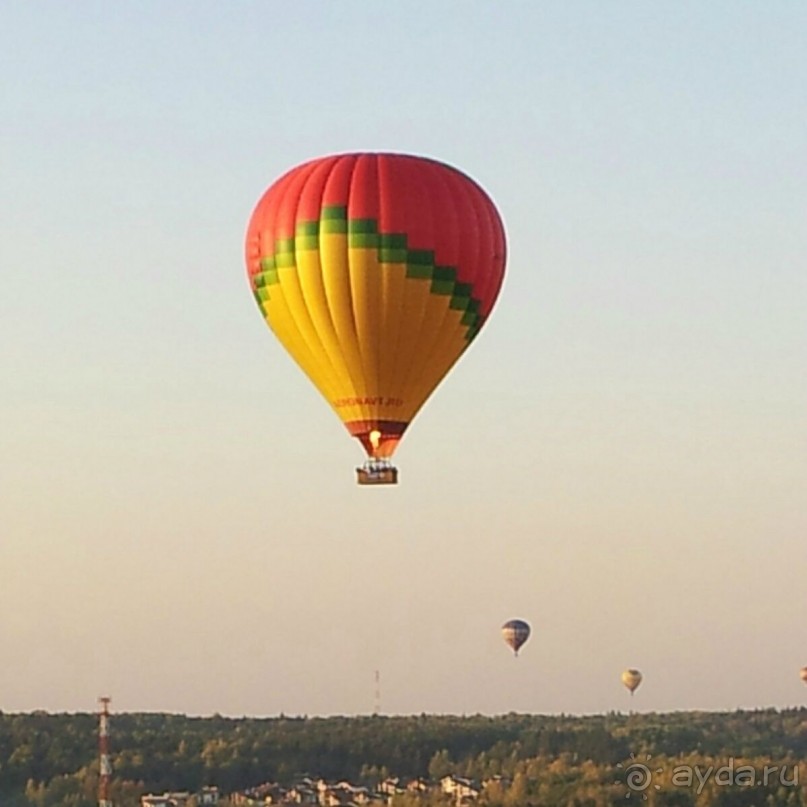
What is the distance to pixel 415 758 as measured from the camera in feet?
350

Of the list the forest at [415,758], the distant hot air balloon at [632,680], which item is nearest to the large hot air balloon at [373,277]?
the forest at [415,758]

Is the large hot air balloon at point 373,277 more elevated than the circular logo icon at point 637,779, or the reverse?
the large hot air balloon at point 373,277

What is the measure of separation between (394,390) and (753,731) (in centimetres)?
9252

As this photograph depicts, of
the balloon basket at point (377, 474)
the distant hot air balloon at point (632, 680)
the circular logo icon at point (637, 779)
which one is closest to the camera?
the balloon basket at point (377, 474)

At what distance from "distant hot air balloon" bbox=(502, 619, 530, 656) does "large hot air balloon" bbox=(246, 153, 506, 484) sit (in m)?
53.3

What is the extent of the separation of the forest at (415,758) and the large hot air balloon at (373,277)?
29583mm

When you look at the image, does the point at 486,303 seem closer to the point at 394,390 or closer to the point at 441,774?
the point at 394,390

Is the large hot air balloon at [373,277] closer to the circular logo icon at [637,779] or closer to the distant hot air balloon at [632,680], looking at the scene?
the circular logo icon at [637,779]

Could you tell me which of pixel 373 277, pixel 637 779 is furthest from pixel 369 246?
pixel 637 779

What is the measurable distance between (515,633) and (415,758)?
939 cm

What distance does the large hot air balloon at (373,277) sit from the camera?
156 feet

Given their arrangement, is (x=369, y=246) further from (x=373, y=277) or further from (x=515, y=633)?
(x=515, y=633)

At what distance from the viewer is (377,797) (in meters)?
89.6

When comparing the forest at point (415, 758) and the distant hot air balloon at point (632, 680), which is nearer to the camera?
the forest at point (415, 758)
